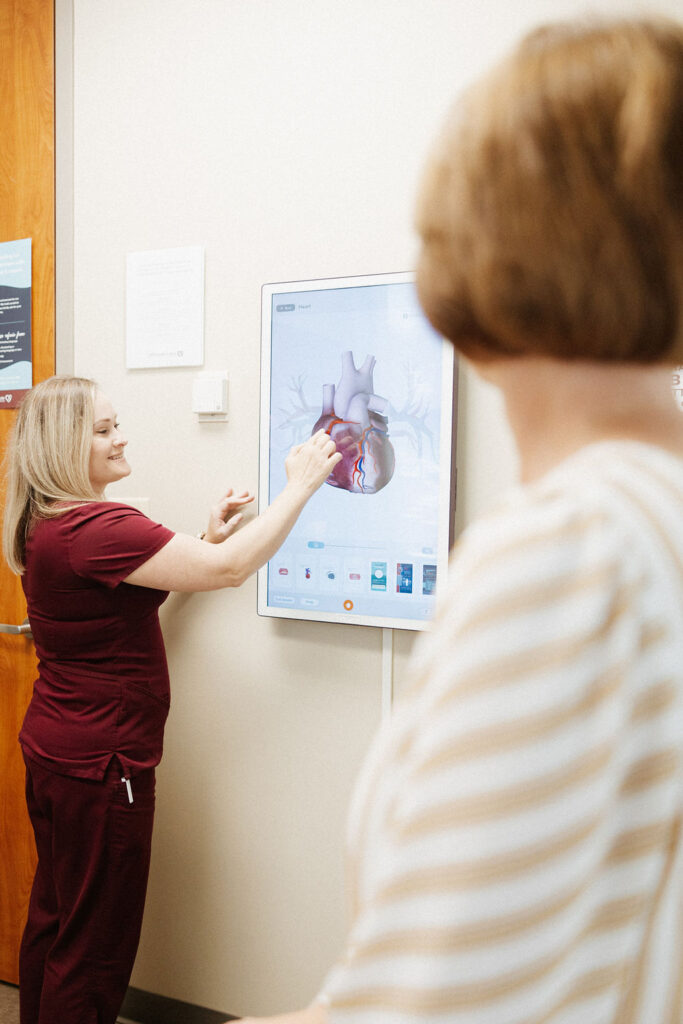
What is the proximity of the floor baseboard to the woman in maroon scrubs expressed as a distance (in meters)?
0.31

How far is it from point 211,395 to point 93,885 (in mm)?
1070

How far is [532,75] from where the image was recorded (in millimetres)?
406

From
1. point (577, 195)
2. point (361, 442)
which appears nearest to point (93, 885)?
point (361, 442)

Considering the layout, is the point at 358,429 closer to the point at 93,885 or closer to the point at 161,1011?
the point at 93,885

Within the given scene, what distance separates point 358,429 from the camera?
1636mm

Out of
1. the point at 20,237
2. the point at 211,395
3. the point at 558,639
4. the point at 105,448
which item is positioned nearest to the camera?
the point at 558,639

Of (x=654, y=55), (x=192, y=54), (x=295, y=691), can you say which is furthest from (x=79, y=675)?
(x=654, y=55)

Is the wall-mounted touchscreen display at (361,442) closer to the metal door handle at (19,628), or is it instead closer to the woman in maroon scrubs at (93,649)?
the woman in maroon scrubs at (93,649)

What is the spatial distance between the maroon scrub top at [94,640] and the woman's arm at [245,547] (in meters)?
0.03

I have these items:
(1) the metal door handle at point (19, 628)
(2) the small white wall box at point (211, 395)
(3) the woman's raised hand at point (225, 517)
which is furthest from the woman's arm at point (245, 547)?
(1) the metal door handle at point (19, 628)

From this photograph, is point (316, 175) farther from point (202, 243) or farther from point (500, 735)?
point (500, 735)

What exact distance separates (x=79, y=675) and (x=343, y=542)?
610mm

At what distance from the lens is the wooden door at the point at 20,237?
2.03 metres

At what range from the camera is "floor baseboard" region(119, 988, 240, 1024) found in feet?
6.26
